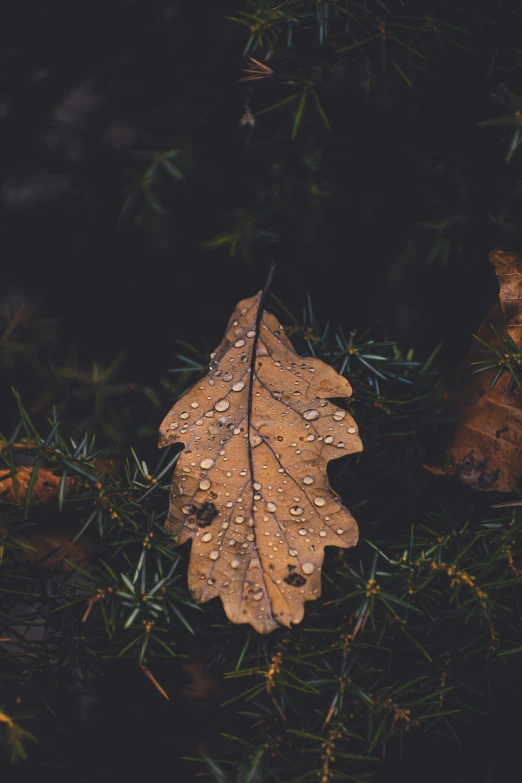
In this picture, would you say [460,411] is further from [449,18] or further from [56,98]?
[56,98]

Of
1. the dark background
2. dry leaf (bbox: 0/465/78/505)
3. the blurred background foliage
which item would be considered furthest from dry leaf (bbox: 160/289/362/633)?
the dark background

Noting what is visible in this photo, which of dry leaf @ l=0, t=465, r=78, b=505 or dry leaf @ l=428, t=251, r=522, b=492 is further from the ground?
dry leaf @ l=428, t=251, r=522, b=492

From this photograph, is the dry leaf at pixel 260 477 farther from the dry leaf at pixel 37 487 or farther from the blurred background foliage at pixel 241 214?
the dry leaf at pixel 37 487

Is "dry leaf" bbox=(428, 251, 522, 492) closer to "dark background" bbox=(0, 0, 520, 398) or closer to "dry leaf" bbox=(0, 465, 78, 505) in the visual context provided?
"dark background" bbox=(0, 0, 520, 398)

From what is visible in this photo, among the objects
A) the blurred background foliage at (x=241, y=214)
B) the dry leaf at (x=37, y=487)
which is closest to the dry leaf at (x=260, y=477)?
the blurred background foliage at (x=241, y=214)

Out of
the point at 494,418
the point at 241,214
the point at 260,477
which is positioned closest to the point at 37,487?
the point at 260,477

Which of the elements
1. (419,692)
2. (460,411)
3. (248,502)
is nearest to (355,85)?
(460,411)
